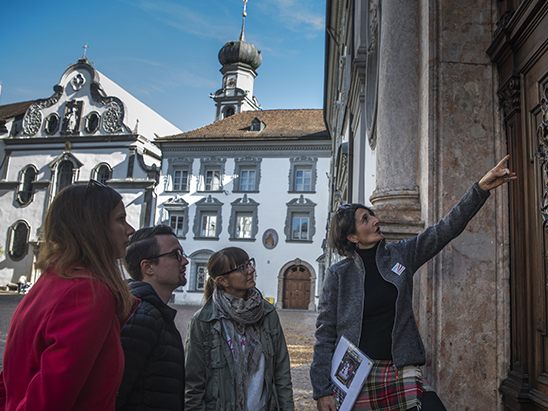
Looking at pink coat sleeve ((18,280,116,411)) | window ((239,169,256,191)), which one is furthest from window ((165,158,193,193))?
pink coat sleeve ((18,280,116,411))

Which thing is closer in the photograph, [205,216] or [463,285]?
[463,285]

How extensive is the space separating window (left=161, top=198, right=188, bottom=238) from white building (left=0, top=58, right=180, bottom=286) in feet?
3.26

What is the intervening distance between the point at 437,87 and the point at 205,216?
26877mm

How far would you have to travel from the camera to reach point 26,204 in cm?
3322

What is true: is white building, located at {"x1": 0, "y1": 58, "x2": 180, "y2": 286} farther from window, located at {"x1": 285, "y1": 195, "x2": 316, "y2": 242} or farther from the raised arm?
the raised arm

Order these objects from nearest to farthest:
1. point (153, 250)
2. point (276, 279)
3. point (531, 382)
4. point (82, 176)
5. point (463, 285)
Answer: point (153, 250) < point (531, 382) < point (463, 285) < point (276, 279) < point (82, 176)

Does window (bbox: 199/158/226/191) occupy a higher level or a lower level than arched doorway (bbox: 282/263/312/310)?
higher

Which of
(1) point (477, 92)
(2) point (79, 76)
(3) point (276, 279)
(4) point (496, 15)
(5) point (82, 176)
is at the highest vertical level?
(2) point (79, 76)

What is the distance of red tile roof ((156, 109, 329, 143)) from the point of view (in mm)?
29906

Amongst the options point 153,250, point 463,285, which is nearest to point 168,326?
point 153,250

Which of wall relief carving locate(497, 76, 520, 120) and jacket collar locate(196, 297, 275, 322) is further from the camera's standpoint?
wall relief carving locate(497, 76, 520, 120)

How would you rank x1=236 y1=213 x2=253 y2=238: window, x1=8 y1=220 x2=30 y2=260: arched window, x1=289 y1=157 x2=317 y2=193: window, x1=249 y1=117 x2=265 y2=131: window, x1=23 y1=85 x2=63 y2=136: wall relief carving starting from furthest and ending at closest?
x1=23 y1=85 x2=63 y2=136: wall relief carving → x1=8 y1=220 x2=30 y2=260: arched window → x1=249 y1=117 x2=265 y2=131: window → x1=236 y1=213 x2=253 y2=238: window → x1=289 y1=157 x2=317 y2=193: window

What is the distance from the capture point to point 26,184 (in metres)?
33.9

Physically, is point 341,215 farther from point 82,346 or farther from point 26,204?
point 26,204
